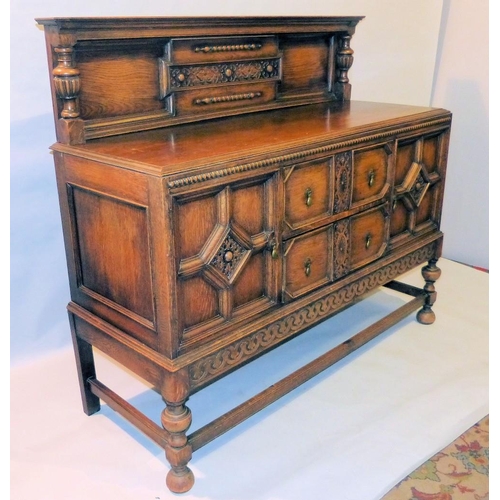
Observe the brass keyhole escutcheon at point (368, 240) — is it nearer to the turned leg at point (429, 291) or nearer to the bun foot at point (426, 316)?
the turned leg at point (429, 291)

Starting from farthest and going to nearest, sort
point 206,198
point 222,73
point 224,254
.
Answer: point 222,73 → point 224,254 → point 206,198

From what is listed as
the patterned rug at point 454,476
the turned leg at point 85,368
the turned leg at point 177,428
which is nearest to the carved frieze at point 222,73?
the turned leg at point 85,368

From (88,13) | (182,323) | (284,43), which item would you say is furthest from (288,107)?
(182,323)

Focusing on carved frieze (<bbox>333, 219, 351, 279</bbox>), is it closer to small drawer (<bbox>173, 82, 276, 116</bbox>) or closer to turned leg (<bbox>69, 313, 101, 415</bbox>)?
small drawer (<bbox>173, 82, 276, 116</bbox>)

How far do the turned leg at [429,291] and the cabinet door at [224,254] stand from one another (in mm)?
1306

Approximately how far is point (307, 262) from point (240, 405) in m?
0.59

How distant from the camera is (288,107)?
2.88m

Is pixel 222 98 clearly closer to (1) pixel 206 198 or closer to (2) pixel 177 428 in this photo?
(1) pixel 206 198

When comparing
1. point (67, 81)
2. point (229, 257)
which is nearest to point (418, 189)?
point (229, 257)

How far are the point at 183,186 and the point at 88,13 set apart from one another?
3.99 ft

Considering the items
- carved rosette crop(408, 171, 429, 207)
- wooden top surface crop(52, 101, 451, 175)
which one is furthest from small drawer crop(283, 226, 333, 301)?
carved rosette crop(408, 171, 429, 207)

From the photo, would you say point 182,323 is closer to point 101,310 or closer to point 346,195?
point 101,310

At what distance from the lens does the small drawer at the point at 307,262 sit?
2.22 m

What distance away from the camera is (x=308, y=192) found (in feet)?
7.20
